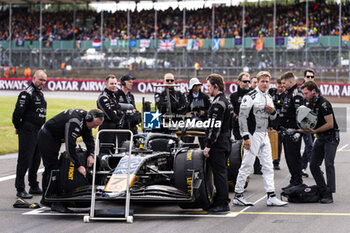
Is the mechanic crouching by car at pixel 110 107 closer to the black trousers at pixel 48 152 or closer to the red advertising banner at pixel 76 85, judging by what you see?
the black trousers at pixel 48 152

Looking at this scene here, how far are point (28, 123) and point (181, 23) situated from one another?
146 ft

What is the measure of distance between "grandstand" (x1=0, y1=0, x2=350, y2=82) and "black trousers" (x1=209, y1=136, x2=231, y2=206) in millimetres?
30411

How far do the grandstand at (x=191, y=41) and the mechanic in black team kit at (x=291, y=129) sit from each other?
28087mm

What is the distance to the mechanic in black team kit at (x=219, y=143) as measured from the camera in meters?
8.72

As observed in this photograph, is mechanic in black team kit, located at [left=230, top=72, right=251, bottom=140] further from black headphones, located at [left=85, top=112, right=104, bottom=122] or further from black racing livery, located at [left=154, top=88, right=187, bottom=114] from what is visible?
black headphones, located at [left=85, top=112, right=104, bottom=122]

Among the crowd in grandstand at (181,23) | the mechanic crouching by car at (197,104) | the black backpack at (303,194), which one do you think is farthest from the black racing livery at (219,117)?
the crowd in grandstand at (181,23)

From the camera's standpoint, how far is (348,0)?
153 feet

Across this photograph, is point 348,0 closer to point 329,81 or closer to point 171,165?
point 329,81

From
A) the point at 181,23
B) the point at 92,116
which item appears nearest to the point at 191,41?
the point at 181,23

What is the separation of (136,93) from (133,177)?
1418 inches

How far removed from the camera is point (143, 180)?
8898mm

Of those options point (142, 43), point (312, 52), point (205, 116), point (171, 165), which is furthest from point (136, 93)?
point (171, 165)

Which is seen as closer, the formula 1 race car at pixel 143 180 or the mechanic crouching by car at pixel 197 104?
the formula 1 race car at pixel 143 180

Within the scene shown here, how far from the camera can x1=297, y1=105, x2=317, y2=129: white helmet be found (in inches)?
377
